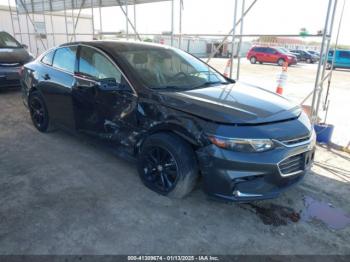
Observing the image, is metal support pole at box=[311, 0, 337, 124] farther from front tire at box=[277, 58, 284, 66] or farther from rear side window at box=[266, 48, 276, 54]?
rear side window at box=[266, 48, 276, 54]

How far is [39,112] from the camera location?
479cm

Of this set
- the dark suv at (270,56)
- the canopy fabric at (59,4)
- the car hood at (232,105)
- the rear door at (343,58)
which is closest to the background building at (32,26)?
the canopy fabric at (59,4)

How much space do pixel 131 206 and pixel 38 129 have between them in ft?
9.38

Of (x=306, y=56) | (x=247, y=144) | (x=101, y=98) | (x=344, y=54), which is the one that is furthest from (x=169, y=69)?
(x=306, y=56)

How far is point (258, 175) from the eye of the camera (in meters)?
2.50

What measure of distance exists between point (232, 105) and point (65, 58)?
8.50 ft

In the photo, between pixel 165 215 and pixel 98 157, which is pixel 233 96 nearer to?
pixel 165 215

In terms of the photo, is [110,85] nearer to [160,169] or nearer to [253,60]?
[160,169]

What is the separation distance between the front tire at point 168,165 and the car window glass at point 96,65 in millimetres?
868

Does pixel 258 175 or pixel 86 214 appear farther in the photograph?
pixel 86 214

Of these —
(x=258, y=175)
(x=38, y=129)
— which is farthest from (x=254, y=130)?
(x=38, y=129)

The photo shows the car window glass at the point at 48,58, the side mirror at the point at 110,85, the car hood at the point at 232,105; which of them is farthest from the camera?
the car window glass at the point at 48,58

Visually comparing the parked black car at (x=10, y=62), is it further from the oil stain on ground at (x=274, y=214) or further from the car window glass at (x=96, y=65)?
the oil stain on ground at (x=274, y=214)

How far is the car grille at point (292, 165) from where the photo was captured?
2561mm
